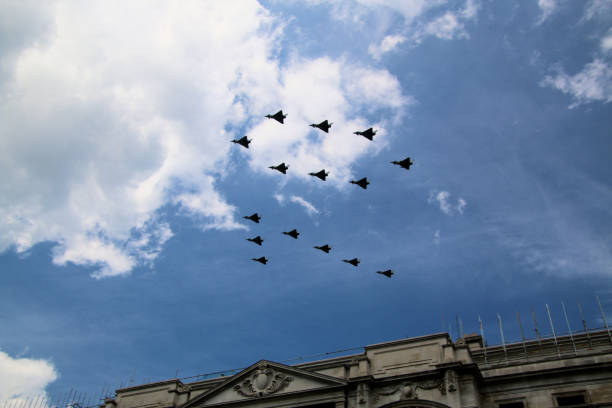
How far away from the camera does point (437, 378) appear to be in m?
34.1

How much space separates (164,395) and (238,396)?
679cm

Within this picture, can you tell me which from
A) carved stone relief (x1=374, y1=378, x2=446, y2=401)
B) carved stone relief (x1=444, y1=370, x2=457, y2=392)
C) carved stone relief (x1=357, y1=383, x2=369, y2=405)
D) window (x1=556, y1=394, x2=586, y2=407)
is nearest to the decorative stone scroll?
carved stone relief (x1=357, y1=383, x2=369, y2=405)

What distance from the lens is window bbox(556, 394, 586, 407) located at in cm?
3156

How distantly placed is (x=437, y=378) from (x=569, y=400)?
715 centimetres

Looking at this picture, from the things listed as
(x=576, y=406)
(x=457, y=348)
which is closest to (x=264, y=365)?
(x=457, y=348)

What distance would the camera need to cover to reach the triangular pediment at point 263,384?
37.6 m

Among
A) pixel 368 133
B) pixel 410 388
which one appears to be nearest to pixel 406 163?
pixel 368 133

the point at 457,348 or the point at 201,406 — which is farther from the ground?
the point at 457,348

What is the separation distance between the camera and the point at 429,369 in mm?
34656

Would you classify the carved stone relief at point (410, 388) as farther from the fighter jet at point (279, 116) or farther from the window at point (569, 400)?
the fighter jet at point (279, 116)

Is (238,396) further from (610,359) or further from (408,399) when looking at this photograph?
(610,359)

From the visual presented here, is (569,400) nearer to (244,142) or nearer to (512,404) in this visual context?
(512,404)

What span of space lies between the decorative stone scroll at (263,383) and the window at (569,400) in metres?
16.4

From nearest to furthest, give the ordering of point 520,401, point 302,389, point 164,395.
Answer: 1. point 520,401
2. point 302,389
3. point 164,395
